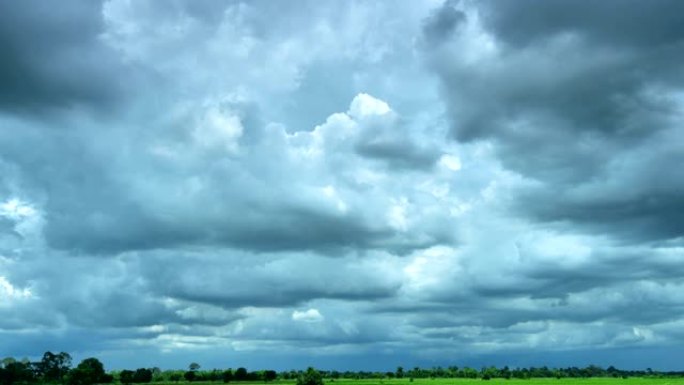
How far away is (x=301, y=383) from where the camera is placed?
189m
